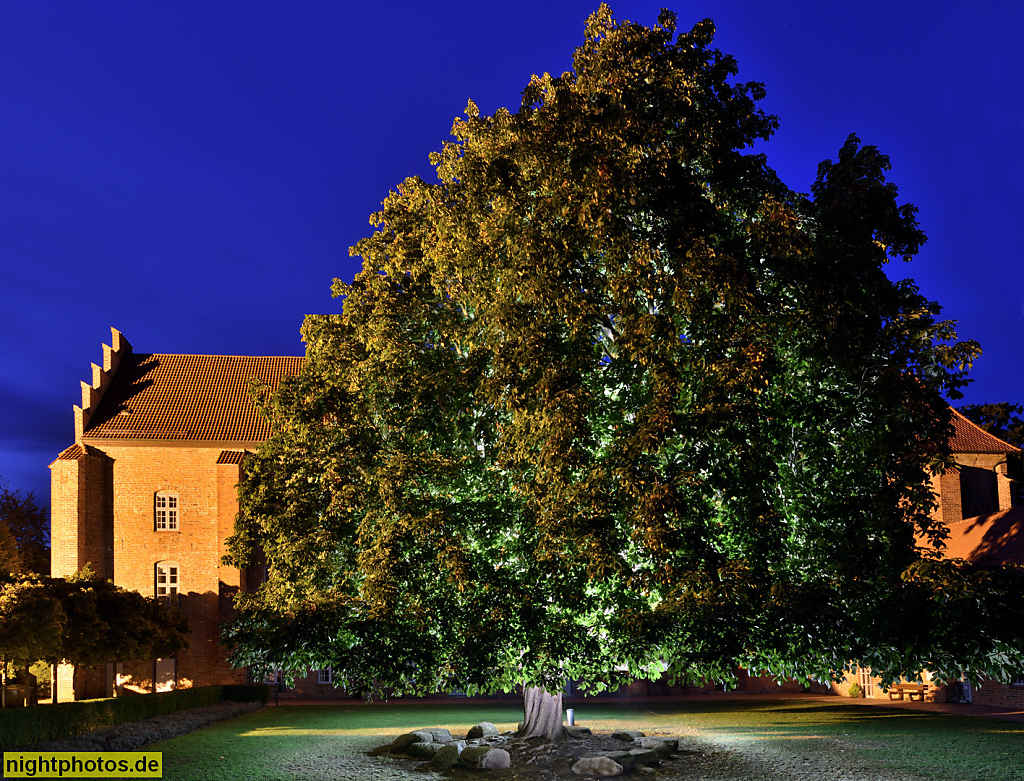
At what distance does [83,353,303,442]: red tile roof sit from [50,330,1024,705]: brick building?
8 cm

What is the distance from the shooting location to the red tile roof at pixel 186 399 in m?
43.5

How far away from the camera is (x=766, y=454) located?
14.5 m

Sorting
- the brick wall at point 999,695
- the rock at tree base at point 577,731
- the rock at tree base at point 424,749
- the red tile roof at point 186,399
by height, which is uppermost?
the red tile roof at point 186,399

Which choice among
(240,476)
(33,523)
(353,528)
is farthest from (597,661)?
(33,523)

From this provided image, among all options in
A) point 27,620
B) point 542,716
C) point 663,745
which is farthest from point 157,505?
point 663,745

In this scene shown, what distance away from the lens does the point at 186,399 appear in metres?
45.5

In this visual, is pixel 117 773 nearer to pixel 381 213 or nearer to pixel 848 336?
pixel 381 213

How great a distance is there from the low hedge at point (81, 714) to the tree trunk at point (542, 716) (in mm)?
11625

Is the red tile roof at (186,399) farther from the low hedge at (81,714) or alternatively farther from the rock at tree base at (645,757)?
the rock at tree base at (645,757)

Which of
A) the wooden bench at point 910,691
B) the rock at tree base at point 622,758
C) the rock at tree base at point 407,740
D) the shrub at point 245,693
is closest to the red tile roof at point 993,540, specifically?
the wooden bench at point 910,691

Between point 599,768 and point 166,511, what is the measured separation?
1200 inches

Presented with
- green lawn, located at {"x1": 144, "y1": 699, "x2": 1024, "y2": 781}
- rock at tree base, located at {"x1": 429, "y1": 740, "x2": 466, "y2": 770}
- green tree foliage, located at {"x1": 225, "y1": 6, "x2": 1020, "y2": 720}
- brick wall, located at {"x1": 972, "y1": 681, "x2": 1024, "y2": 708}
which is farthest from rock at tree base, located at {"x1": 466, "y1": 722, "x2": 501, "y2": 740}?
brick wall, located at {"x1": 972, "y1": 681, "x2": 1024, "y2": 708}

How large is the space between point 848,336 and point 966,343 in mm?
1917

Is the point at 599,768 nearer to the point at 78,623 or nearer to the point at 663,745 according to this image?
the point at 663,745
